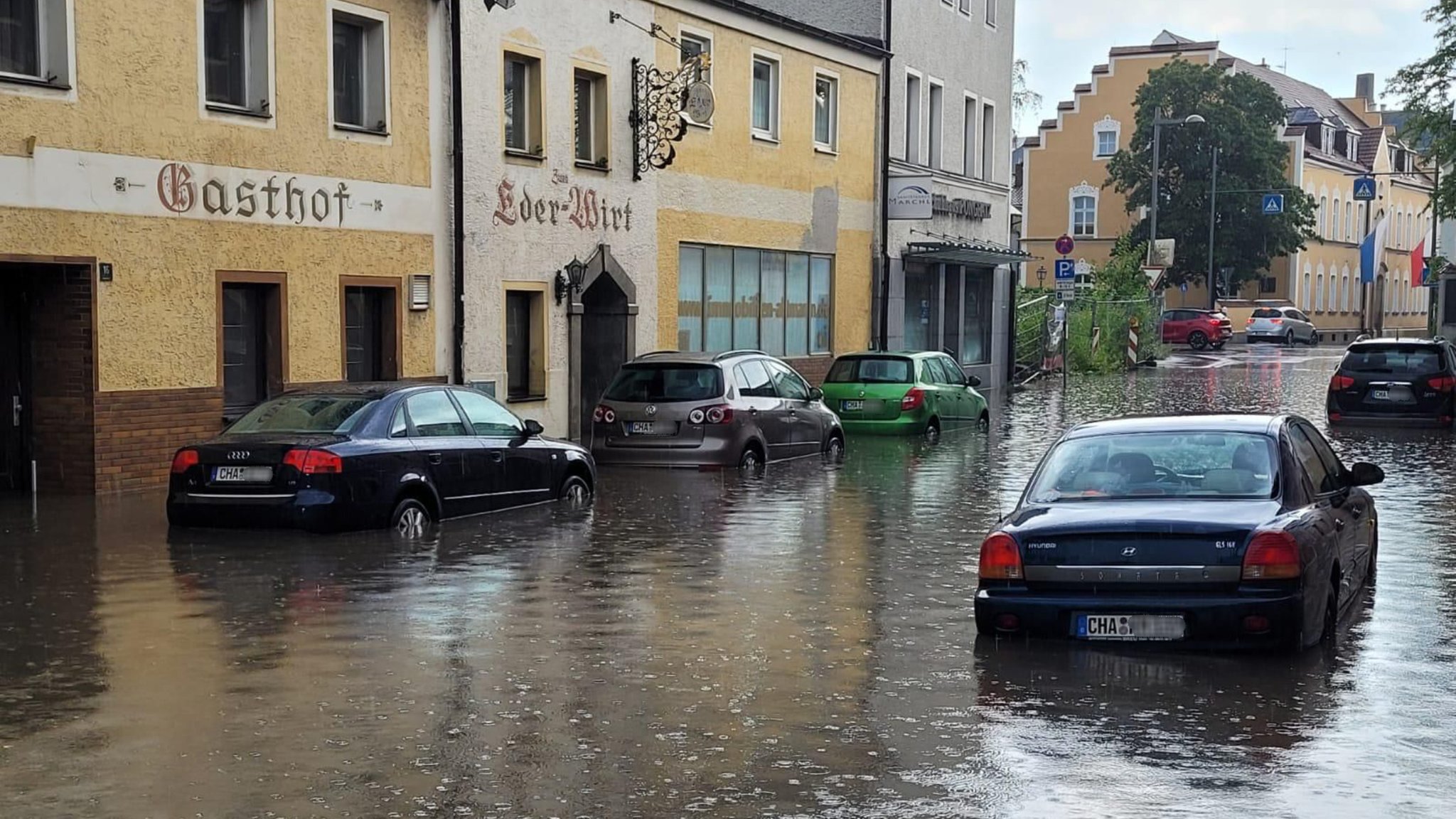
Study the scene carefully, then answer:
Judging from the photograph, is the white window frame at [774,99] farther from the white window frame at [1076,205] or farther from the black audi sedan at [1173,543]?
the white window frame at [1076,205]

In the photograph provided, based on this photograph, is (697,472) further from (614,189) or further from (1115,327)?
(1115,327)

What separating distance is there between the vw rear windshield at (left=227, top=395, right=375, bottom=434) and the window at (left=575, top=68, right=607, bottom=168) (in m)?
11.8

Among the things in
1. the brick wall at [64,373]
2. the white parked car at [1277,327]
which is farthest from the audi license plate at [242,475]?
the white parked car at [1277,327]

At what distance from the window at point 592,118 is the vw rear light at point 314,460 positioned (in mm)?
12853

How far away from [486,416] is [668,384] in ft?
17.0

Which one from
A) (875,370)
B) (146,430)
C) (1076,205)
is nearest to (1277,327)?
(1076,205)

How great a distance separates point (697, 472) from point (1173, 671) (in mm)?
12007

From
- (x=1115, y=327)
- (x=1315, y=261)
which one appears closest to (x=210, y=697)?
(x=1115, y=327)

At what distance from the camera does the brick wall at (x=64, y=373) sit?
17266 mm

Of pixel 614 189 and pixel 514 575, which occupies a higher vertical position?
pixel 614 189

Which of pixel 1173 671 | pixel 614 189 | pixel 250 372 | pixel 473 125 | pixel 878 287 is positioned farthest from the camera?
pixel 878 287

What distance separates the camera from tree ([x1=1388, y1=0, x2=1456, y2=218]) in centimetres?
4444

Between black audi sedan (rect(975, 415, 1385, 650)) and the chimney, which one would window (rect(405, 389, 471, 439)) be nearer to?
black audi sedan (rect(975, 415, 1385, 650))

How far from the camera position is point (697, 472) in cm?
2078
